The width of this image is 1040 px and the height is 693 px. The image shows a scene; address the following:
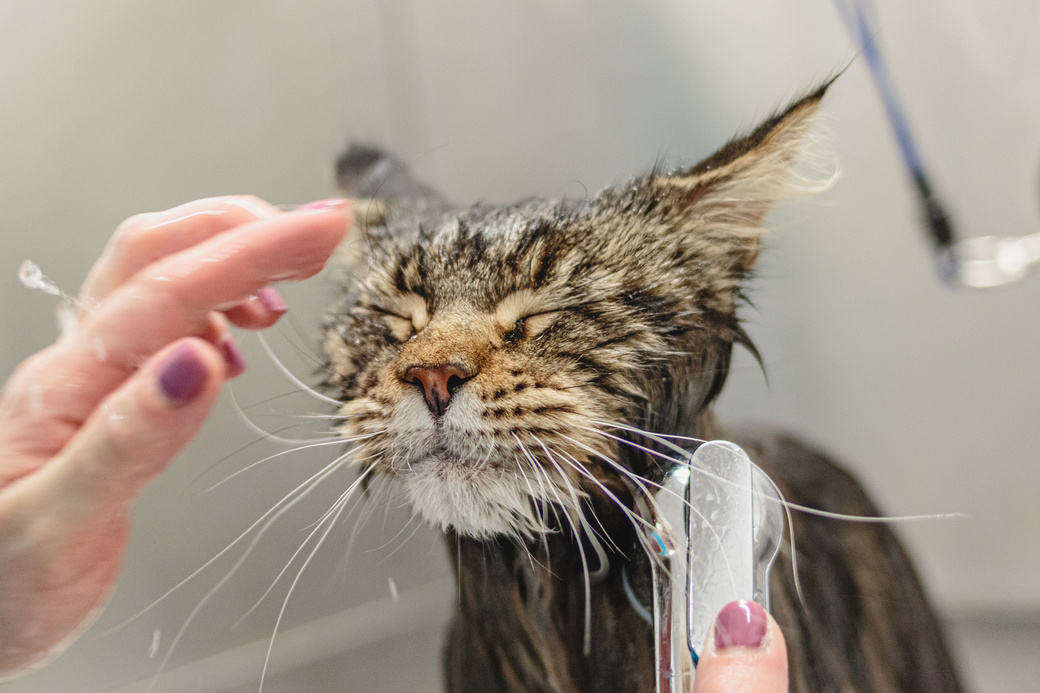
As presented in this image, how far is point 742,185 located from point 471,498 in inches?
13.1

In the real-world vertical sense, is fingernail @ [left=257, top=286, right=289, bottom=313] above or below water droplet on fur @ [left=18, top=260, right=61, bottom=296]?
below

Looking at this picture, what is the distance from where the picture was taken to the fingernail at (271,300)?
0.53 m

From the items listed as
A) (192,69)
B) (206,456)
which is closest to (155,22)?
(192,69)

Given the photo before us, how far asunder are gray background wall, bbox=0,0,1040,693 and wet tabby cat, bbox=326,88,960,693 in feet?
0.20

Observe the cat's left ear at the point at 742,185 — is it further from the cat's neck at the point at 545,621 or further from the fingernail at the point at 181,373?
the fingernail at the point at 181,373

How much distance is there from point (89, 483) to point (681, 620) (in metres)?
0.40

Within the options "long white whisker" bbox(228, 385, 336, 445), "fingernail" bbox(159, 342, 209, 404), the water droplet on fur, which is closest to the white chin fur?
"long white whisker" bbox(228, 385, 336, 445)

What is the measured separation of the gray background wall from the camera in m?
0.65

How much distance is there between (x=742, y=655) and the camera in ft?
1.42

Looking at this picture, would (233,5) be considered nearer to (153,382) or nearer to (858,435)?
(153,382)

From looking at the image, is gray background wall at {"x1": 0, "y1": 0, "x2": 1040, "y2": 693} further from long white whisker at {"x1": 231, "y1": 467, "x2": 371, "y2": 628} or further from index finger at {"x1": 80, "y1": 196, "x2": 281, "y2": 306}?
index finger at {"x1": 80, "y1": 196, "x2": 281, "y2": 306}

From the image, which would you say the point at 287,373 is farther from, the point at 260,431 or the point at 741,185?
the point at 741,185

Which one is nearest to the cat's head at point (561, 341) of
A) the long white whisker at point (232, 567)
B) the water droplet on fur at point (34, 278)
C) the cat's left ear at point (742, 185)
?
the cat's left ear at point (742, 185)

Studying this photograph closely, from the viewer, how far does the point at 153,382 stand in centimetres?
38
